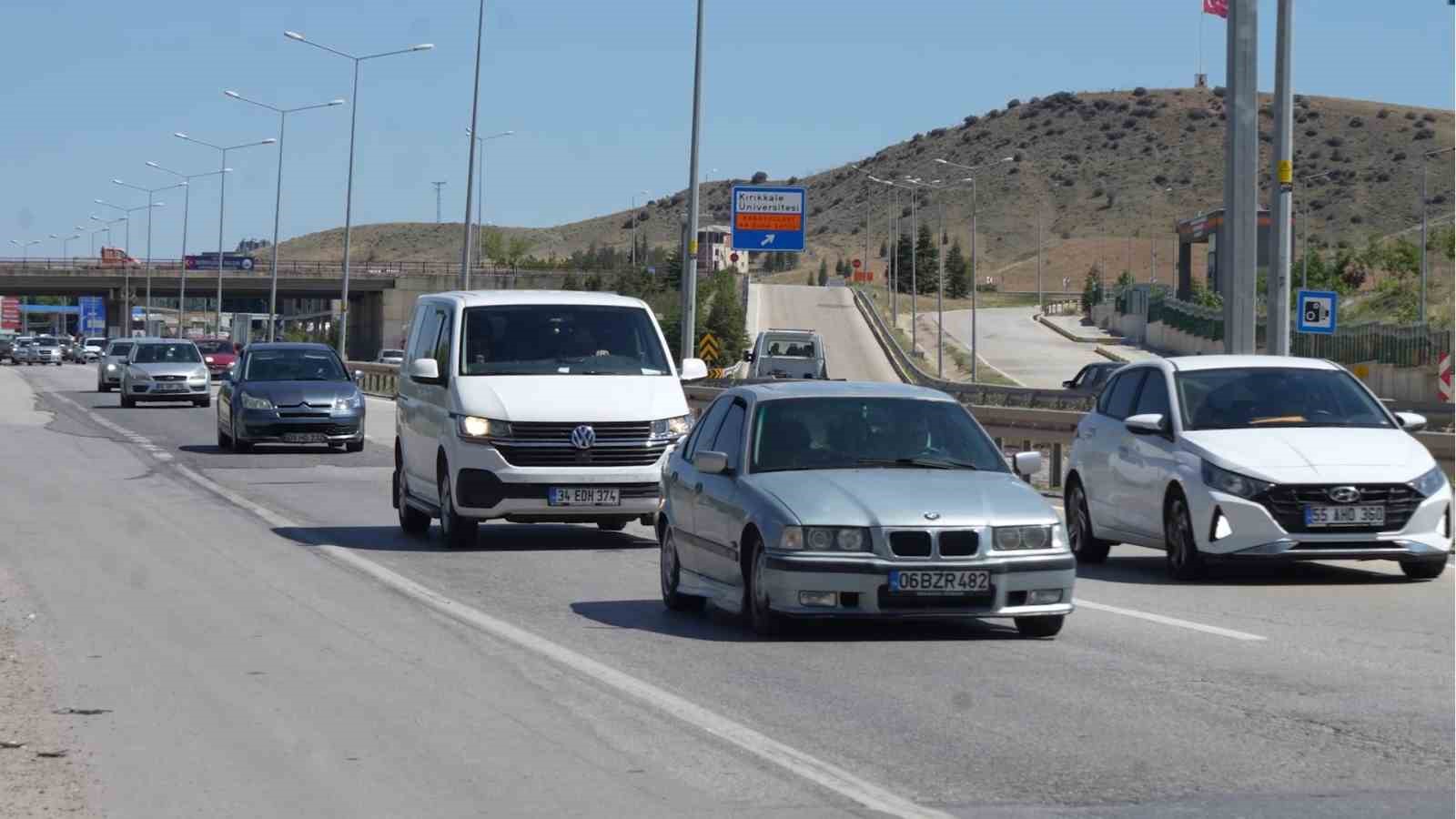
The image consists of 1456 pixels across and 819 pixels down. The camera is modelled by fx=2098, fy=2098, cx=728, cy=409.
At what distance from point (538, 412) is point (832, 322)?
88751mm

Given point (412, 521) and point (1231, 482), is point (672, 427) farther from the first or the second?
point (1231, 482)

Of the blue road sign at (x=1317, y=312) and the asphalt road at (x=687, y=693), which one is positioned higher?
the blue road sign at (x=1317, y=312)

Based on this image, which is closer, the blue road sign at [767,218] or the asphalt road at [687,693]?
the asphalt road at [687,693]

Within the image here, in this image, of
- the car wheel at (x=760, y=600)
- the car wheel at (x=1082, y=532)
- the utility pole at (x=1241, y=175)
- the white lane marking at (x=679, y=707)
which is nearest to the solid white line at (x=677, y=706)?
the white lane marking at (x=679, y=707)

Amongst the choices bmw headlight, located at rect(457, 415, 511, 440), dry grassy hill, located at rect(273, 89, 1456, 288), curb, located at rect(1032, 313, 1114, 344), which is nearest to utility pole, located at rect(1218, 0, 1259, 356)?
bmw headlight, located at rect(457, 415, 511, 440)

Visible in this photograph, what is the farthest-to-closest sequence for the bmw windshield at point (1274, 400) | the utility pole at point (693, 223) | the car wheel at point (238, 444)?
the utility pole at point (693, 223)
the car wheel at point (238, 444)
the bmw windshield at point (1274, 400)

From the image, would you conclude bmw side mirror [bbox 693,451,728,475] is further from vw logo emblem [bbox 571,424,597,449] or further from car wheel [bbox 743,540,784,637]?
vw logo emblem [bbox 571,424,597,449]

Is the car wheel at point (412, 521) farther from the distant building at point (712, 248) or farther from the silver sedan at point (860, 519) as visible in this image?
the distant building at point (712, 248)

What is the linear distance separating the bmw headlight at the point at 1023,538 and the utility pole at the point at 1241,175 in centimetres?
1258

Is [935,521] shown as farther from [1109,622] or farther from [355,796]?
[355,796]

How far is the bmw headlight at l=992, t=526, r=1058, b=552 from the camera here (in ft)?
35.3

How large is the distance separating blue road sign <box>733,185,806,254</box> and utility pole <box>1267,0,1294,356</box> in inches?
1503

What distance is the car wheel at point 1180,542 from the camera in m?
14.3

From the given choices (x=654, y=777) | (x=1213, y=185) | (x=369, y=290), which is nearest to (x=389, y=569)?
(x=654, y=777)
